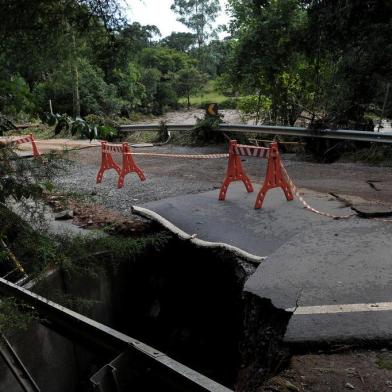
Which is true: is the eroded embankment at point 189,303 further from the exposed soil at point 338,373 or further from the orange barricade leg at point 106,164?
the orange barricade leg at point 106,164

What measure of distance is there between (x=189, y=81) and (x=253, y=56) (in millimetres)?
27910

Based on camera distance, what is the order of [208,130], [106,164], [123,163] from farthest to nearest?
[208,130], [106,164], [123,163]

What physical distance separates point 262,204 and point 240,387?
3834mm

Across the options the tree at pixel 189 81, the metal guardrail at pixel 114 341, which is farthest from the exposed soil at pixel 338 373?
the tree at pixel 189 81

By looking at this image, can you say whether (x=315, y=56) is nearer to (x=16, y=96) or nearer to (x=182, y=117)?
(x=16, y=96)

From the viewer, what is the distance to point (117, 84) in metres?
27.6

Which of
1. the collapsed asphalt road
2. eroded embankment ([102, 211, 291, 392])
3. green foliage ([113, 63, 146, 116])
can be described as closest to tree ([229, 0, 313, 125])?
the collapsed asphalt road

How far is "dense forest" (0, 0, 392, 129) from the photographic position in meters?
3.80

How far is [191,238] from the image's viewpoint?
607 centimetres

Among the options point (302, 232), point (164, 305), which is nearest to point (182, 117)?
point (164, 305)

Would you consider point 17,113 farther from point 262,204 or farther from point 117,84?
point 117,84

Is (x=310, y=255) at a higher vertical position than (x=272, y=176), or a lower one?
lower

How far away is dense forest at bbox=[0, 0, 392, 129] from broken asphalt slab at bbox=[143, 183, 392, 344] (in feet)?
9.13

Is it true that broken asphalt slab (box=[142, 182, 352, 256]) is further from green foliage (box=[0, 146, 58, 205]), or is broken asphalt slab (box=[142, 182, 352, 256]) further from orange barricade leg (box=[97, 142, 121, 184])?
green foliage (box=[0, 146, 58, 205])
